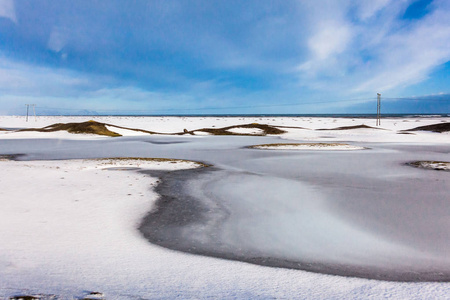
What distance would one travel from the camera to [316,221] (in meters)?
7.52

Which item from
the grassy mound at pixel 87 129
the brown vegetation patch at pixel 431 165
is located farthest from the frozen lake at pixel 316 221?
the grassy mound at pixel 87 129

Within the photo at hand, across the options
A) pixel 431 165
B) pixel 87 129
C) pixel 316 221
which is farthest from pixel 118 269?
pixel 87 129

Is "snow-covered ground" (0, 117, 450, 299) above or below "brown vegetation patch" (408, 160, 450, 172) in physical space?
below

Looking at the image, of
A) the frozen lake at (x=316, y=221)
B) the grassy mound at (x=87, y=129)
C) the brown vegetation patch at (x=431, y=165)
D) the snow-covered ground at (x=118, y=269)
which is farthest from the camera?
the grassy mound at (x=87, y=129)

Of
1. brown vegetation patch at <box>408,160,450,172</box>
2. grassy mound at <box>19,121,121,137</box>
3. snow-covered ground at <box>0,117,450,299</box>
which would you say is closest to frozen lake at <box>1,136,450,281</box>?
snow-covered ground at <box>0,117,450,299</box>

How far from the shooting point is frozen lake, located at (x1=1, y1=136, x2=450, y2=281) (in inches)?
214

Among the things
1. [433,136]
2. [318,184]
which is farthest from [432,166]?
[433,136]

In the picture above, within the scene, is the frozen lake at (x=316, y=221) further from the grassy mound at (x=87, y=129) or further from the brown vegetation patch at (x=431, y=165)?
the grassy mound at (x=87, y=129)

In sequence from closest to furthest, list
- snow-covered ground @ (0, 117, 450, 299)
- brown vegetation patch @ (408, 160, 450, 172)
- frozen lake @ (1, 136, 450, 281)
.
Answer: snow-covered ground @ (0, 117, 450, 299) < frozen lake @ (1, 136, 450, 281) < brown vegetation patch @ (408, 160, 450, 172)

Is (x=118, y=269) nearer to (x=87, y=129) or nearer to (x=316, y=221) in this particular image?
(x=316, y=221)

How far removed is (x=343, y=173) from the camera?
13.8m

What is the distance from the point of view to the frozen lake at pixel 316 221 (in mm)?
5434

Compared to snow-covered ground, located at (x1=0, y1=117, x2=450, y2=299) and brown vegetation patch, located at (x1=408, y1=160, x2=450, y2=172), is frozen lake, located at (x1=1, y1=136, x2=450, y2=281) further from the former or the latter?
brown vegetation patch, located at (x1=408, y1=160, x2=450, y2=172)

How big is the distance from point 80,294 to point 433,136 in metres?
41.1
